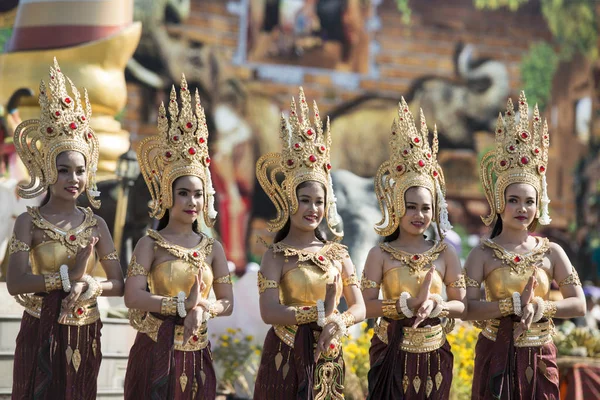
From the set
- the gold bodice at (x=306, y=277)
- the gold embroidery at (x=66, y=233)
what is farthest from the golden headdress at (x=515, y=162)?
the gold embroidery at (x=66, y=233)

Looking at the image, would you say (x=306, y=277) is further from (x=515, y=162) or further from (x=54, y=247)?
(x=515, y=162)

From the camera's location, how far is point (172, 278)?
17.4 feet

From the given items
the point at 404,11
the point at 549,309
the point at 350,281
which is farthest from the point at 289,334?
the point at 404,11

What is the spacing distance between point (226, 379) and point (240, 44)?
14.2 feet

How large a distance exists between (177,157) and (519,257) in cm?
198

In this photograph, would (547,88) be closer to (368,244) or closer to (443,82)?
(443,82)

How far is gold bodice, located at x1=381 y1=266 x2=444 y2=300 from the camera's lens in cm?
558

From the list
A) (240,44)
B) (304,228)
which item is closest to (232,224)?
(240,44)

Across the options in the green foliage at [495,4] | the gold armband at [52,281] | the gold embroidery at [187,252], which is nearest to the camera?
the gold armband at [52,281]

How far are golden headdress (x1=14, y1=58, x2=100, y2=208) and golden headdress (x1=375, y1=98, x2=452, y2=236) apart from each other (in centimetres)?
161

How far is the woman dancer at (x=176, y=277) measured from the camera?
17.0ft

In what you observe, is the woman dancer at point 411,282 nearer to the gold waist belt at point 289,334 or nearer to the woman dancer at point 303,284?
the woman dancer at point 303,284

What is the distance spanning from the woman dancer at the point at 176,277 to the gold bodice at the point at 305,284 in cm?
31

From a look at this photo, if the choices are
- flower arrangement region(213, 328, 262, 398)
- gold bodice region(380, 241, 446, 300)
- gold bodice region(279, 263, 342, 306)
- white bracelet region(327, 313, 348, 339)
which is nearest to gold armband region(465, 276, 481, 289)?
gold bodice region(380, 241, 446, 300)
